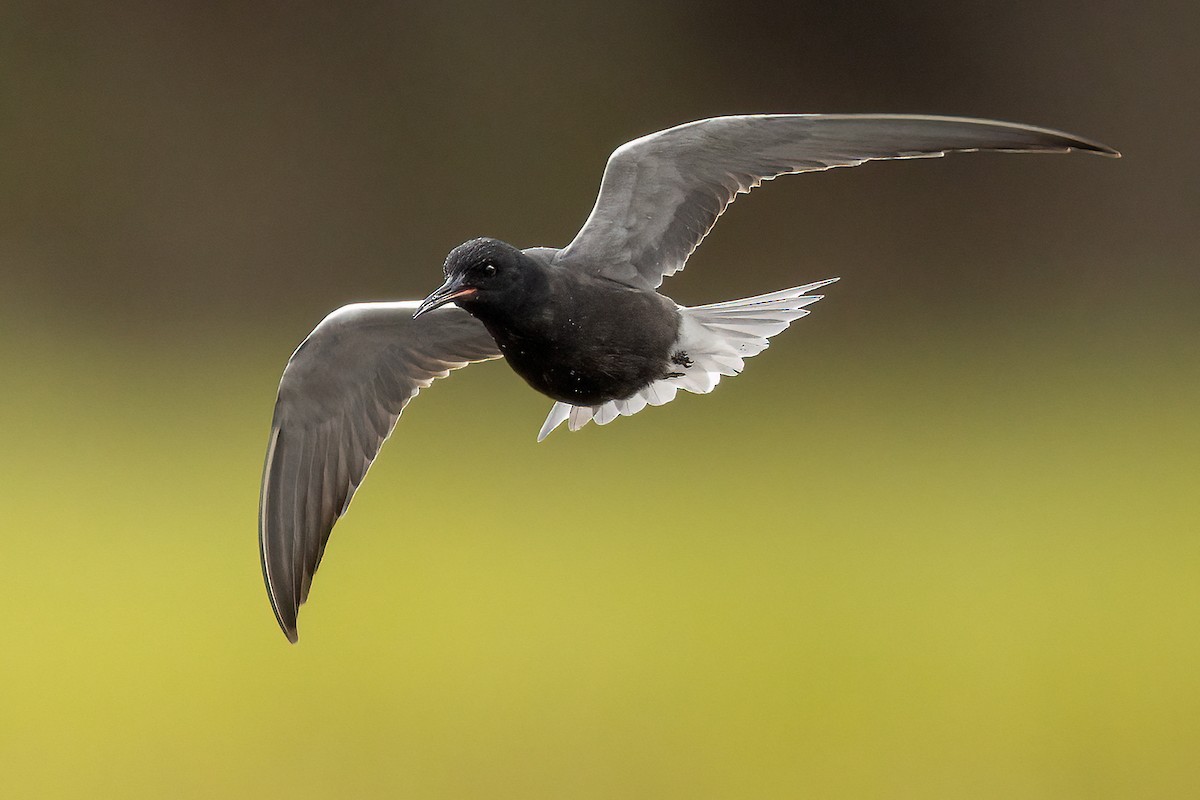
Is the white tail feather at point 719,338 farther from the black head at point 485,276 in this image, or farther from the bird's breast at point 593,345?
the black head at point 485,276

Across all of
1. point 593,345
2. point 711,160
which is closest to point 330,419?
point 593,345

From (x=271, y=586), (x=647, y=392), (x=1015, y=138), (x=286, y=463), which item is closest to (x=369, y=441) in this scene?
(x=286, y=463)

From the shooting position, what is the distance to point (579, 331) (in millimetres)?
1771

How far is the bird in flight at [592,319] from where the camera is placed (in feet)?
5.62

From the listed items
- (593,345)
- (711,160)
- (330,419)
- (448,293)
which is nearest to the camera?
(448,293)

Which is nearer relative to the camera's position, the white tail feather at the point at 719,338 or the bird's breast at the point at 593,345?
Answer: the bird's breast at the point at 593,345

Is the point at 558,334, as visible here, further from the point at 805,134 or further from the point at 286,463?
the point at 286,463

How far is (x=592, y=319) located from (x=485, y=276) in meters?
0.18

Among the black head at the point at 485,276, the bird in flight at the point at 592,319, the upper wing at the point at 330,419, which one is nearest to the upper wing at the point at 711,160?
the bird in flight at the point at 592,319

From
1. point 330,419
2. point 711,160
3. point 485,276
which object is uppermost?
point 711,160

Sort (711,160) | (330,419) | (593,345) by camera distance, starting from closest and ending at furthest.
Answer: (593,345) < (711,160) < (330,419)

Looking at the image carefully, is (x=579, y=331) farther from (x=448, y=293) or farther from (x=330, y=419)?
(x=330, y=419)

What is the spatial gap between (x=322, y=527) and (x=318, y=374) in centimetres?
26

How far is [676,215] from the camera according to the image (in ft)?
6.40
